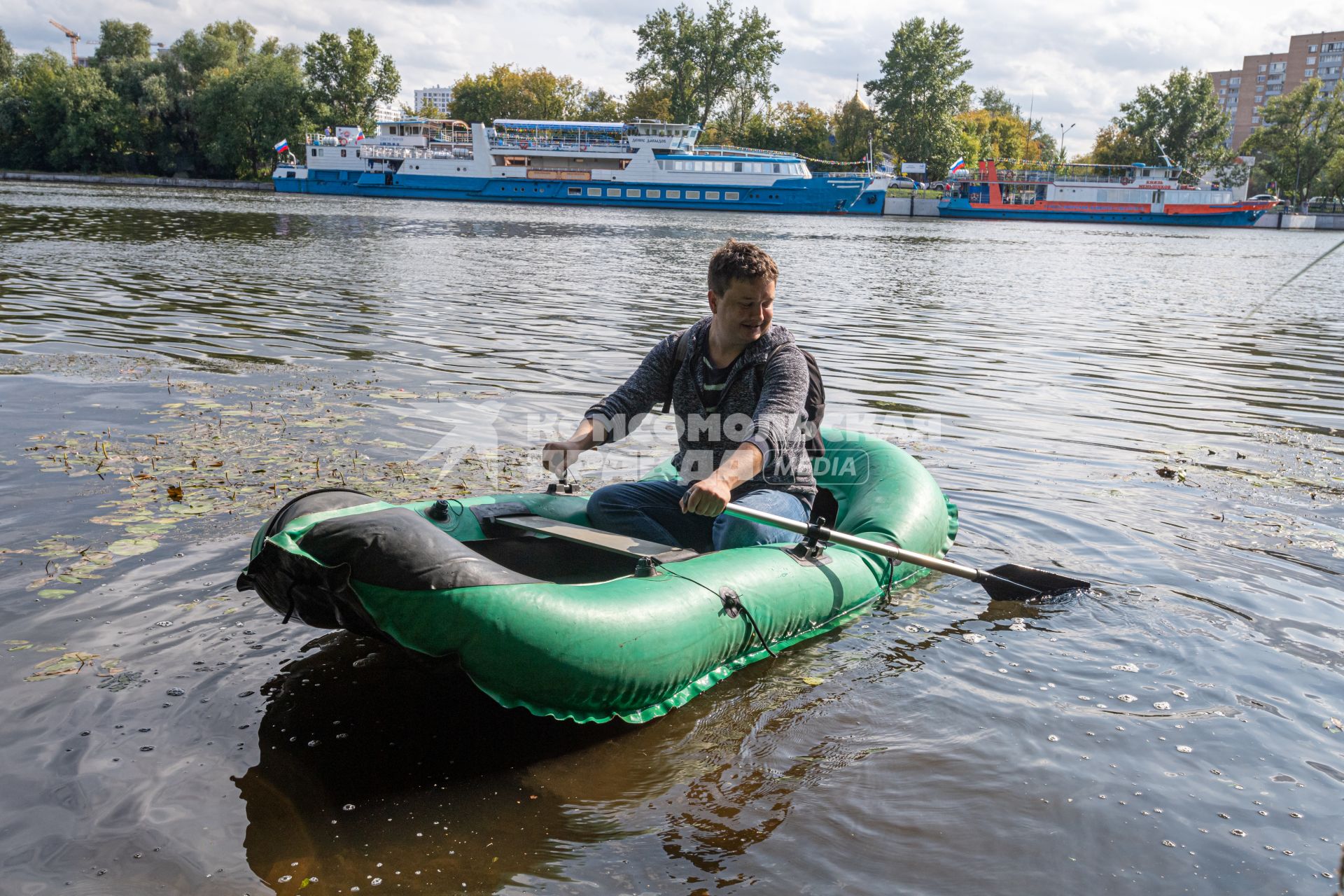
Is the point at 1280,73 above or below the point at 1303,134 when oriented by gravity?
above

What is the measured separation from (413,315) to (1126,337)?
9995 mm

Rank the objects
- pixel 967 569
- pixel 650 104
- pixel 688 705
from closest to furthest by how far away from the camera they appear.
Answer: pixel 688 705 < pixel 967 569 < pixel 650 104

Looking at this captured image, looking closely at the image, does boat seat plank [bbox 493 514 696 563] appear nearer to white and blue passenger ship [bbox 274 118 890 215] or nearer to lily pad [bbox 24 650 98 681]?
lily pad [bbox 24 650 98 681]

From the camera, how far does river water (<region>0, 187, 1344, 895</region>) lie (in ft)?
9.55

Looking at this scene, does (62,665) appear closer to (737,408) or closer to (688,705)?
(688,705)

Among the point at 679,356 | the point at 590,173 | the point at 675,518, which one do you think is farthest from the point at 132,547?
the point at 590,173

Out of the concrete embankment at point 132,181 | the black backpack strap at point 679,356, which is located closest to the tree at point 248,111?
the concrete embankment at point 132,181

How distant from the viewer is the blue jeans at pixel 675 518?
431 centimetres

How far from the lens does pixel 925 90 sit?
267 ft

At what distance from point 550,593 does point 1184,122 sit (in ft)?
300

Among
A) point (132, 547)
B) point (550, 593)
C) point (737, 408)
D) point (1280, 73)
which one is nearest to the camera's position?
point (550, 593)

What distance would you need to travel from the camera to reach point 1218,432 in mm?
8211

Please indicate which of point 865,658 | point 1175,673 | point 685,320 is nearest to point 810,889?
point 865,658

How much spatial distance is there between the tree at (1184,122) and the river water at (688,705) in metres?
81.4
